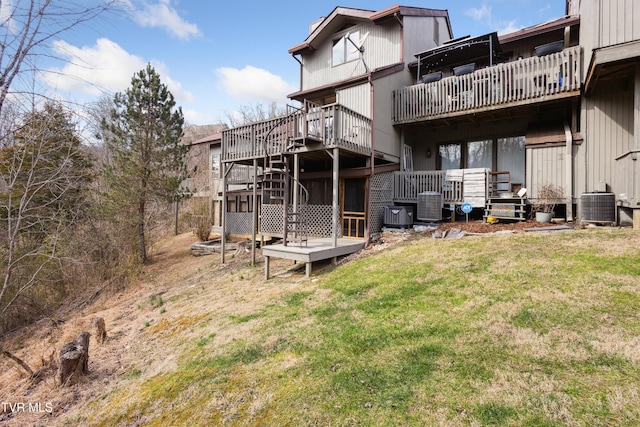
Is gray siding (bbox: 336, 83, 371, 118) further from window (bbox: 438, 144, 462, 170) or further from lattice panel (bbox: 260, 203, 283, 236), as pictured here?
lattice panel (bbox: 260, 203, 283, 236)

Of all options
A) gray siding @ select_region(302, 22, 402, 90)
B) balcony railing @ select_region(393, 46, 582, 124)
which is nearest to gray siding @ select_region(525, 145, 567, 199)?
balcony railing @ select_region(393, 46, 582, 124)

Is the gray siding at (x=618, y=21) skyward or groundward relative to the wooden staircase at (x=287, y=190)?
skyward

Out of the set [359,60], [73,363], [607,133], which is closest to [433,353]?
[73,363]

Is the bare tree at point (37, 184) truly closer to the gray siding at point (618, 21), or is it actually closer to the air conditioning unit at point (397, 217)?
the air conditioning unit at point (397, 217)

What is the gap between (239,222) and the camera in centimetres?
1451

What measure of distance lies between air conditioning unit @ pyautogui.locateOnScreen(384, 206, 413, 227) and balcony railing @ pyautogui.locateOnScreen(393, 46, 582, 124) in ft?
11.6

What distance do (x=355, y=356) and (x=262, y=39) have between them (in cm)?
1372

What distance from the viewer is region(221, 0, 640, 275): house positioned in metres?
8.09

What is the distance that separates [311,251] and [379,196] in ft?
12.5

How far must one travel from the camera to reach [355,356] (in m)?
3.70

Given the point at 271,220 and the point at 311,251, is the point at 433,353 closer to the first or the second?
the point at 311,251

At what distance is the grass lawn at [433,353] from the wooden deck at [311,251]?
166 cm

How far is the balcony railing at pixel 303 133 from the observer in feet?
27.5

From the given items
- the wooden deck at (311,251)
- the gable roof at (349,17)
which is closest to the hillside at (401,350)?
the wooden deck at (311,251)
